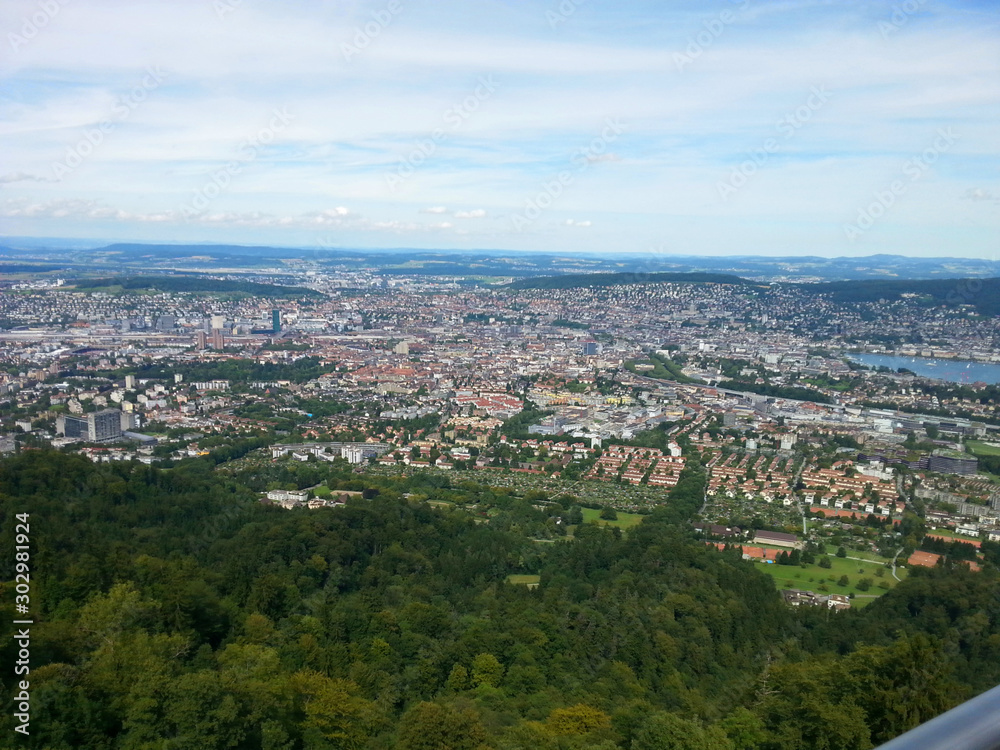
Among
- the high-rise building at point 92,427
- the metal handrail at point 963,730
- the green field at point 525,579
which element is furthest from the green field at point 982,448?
the metal handrail at point 963,730

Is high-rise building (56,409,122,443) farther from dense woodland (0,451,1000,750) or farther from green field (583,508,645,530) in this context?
green field (583,508,645,530)

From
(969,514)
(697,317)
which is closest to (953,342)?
(697,317)

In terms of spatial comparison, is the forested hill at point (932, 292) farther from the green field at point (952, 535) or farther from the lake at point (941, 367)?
the green field at point (952, 535)

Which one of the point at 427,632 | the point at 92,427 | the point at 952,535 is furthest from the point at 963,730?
the point at 92,427

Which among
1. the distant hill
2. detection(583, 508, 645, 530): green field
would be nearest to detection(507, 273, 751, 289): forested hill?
the distant hill

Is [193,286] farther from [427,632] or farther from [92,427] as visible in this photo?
[427,632]

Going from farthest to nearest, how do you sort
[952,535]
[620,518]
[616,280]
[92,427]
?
[616,280]
[92,427]
[620,518]
[952,535]

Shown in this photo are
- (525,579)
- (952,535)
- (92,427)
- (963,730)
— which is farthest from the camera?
(92,427)
